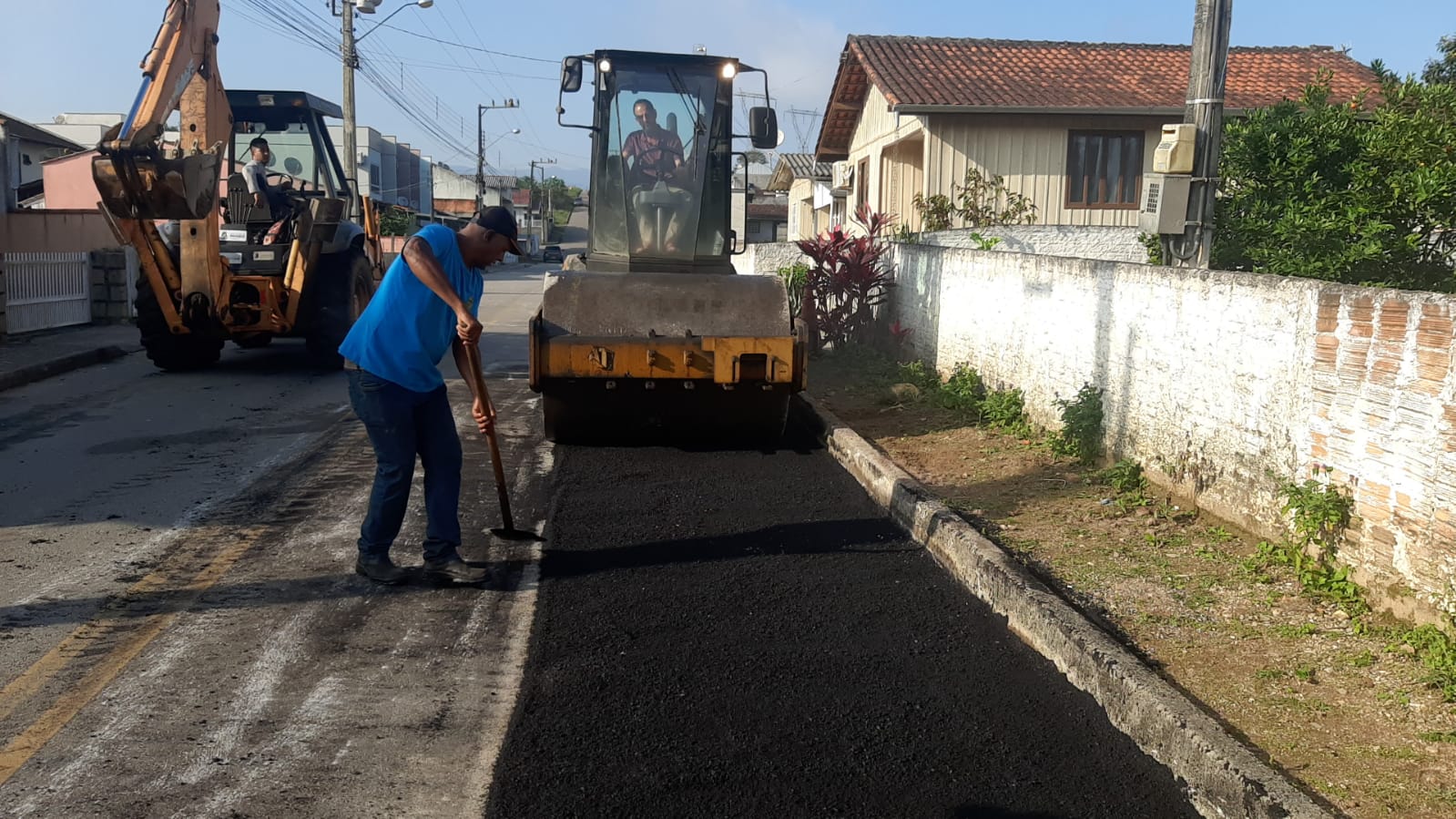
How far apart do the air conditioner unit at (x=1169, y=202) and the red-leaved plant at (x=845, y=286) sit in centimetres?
537

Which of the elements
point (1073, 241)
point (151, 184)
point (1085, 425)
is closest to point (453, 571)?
point (1085, 425)

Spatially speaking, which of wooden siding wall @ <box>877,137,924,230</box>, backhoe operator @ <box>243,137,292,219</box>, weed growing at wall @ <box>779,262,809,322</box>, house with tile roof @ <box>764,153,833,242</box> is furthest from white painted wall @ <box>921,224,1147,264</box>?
house with tile roof @ <box>764,153,833,242</box>

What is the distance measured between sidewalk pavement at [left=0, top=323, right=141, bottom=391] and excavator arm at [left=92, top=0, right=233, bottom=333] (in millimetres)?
1653

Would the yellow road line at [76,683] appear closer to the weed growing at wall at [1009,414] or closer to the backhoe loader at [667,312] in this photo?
the backhoe loader at [667,312]

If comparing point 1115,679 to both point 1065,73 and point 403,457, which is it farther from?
point 1065,73

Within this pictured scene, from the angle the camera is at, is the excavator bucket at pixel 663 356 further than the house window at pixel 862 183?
No

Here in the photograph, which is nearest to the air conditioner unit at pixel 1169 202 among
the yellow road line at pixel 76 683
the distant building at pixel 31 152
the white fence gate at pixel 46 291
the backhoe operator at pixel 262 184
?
the yellow road line at pixel 76 683

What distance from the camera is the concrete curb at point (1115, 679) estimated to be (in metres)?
3.71

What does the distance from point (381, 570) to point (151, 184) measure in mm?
7042

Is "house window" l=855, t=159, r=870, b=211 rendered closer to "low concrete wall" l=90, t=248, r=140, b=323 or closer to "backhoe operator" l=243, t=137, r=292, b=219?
"backhoe operator" l=243, t=137, r=292, b=219

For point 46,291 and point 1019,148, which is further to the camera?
point 1019,148

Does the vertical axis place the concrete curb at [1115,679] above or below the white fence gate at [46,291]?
below

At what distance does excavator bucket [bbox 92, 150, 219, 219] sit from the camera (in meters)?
11.0

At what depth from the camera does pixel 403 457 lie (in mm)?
5789
